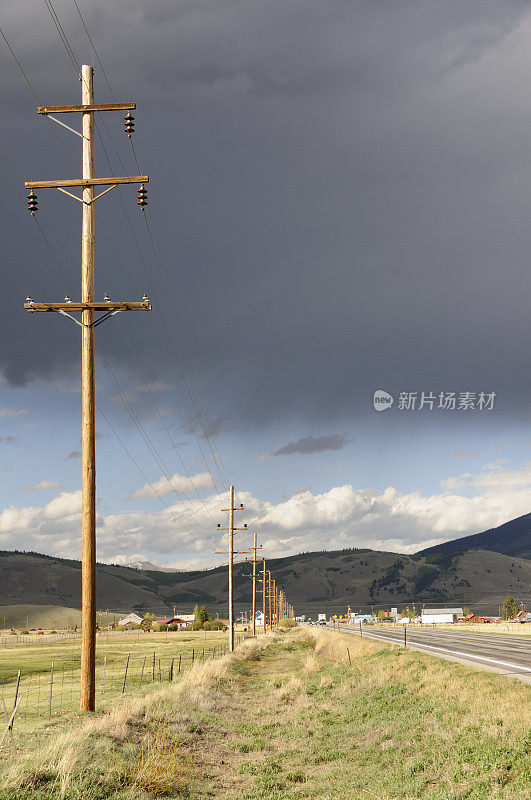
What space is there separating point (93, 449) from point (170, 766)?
842 cm

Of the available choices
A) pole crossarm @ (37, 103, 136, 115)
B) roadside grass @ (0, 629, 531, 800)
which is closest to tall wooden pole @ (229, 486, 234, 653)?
roadside grass @ (0, 629, 531, 800)

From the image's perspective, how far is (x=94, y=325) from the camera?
2061 cm

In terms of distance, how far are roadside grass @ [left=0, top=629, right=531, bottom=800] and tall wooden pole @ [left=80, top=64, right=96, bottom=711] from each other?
5.40 ft

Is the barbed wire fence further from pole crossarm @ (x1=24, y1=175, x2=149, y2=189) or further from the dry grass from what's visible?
pole crossarm @ (x1=24, y1=175, x2=149, y2=189)

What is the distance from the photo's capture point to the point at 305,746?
68.2 feet

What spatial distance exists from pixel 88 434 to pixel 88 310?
3.82 meters

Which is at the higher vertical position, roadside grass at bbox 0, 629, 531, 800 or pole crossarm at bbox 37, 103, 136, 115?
pole crossarm at bbox 37, 103, 136, 115

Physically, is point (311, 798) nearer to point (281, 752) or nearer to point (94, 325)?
point (281, 752)

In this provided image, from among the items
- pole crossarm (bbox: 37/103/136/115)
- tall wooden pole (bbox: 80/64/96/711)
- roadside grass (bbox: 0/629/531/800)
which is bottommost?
roadside grass (bbox: 0/629/531/800)

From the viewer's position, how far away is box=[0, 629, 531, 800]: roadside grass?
1362 centimetres

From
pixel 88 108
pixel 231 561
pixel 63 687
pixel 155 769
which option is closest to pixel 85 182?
pixel 88 108

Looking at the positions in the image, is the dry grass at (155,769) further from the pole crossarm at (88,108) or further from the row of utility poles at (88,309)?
the pole crossarm at (88,108)

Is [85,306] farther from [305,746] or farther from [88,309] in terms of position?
[305,746]

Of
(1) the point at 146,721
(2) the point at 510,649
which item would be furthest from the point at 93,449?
(2) the point at 510,649
